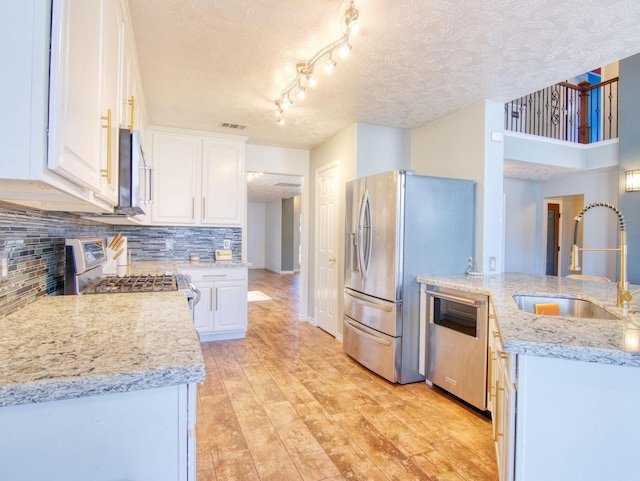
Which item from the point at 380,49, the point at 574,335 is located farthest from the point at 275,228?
the point at 574,335

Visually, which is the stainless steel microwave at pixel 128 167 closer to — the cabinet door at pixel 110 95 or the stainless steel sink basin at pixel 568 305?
the cabinet door at pixel 110 95

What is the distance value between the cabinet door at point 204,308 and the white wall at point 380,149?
6.71ft

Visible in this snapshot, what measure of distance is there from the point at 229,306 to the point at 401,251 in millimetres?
2146

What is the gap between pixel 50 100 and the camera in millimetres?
745

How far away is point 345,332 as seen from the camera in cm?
357

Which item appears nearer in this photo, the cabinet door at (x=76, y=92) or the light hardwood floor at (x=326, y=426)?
the cabinet door at (x=76, y=92)

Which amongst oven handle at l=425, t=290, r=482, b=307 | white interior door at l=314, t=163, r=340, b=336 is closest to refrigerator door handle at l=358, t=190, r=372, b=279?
oven handle at l=425, t=290, r=482, b=307

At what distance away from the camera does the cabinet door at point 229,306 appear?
4.00 meters

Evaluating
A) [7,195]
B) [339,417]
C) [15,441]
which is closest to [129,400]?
[15,441]

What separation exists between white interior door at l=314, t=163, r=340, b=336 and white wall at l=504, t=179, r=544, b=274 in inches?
138

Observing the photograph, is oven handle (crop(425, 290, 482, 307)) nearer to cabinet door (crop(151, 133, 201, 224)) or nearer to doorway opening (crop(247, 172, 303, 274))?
cabinet door (crop(151, 133, 201, 224))

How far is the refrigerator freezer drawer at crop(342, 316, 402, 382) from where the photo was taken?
291 centimetres

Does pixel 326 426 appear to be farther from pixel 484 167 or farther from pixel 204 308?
pixel 484 167

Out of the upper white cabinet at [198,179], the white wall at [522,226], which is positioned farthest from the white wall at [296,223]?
the upper white cabinet at [198,179]
